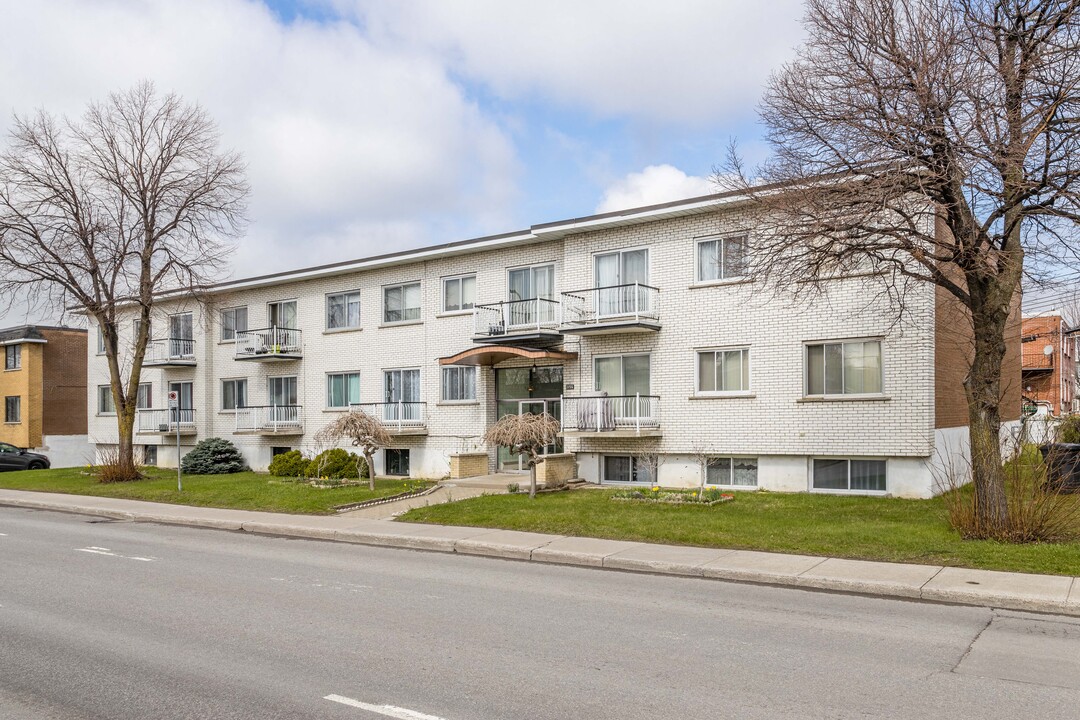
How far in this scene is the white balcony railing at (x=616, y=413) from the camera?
21.3 meters

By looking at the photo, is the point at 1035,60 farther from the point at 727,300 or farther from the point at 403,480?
the point at 403,480

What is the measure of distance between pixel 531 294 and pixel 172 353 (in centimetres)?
1782

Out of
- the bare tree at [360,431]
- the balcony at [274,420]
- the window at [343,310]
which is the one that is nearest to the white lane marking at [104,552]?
the bare tree at [360,431]

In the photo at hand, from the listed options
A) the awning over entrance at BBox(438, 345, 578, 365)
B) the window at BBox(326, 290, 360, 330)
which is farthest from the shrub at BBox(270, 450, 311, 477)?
the awning over entrance at BBox(438, 345, 578, 365)

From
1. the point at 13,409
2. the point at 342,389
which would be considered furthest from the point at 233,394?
the point at 13,409

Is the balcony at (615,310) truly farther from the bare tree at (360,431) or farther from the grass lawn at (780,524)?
the bare tree at (360,431)

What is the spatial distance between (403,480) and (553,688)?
1978 centimetres

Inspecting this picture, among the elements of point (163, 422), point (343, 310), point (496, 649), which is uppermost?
point (343, 310)

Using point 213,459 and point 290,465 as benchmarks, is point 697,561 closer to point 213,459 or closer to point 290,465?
point 290,465

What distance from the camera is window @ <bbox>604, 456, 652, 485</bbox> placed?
72.3 ft

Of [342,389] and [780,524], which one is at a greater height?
[342,389]

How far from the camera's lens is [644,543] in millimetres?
13344

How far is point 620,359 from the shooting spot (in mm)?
22438

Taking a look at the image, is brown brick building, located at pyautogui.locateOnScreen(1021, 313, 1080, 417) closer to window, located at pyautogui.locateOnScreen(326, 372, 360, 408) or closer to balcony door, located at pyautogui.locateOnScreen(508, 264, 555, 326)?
balcony door, located at pyautogui.locateOnScreen(508, 264, 555, 326)
